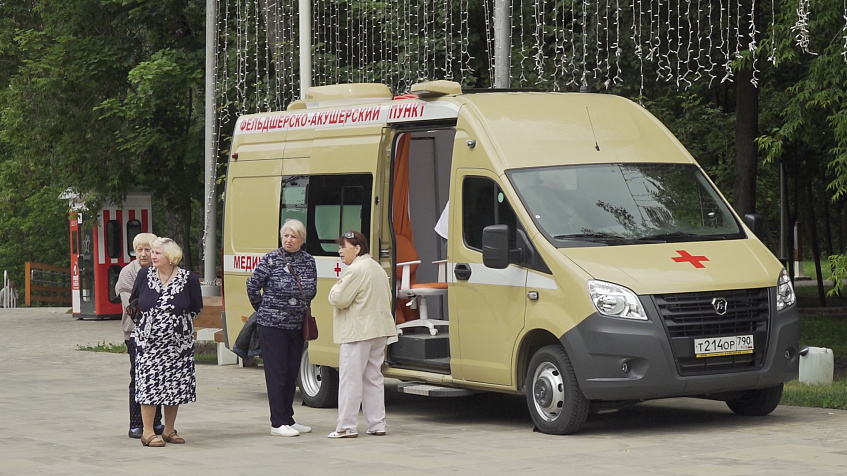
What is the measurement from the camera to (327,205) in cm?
1380

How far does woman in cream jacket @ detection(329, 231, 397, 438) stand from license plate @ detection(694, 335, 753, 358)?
2.42m

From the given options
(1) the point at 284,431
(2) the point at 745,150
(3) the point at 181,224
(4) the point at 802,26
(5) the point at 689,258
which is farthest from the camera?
(3) the point at 181,224

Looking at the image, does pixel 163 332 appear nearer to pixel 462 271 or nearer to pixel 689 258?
pixel 462 271

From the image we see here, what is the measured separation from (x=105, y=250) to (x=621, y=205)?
21.9 meters

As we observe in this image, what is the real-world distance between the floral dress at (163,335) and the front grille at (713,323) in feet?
11.7

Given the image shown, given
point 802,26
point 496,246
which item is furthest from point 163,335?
point 802,26

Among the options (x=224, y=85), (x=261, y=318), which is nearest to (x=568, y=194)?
(x=261, y=318)

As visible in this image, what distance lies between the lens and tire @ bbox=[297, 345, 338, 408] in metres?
13.8

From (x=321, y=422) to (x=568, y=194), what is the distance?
298cm

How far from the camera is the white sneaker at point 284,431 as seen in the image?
11703 mm

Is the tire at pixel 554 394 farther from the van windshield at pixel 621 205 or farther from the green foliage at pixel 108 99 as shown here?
the green foliage at pixel 108 99

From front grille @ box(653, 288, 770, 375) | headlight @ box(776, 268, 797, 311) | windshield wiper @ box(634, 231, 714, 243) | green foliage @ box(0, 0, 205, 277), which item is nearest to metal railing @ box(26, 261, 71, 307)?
green foliage @ box(0, 0, 205, 277)

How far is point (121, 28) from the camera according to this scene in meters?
29.2

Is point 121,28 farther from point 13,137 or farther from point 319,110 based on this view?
point 319,110
